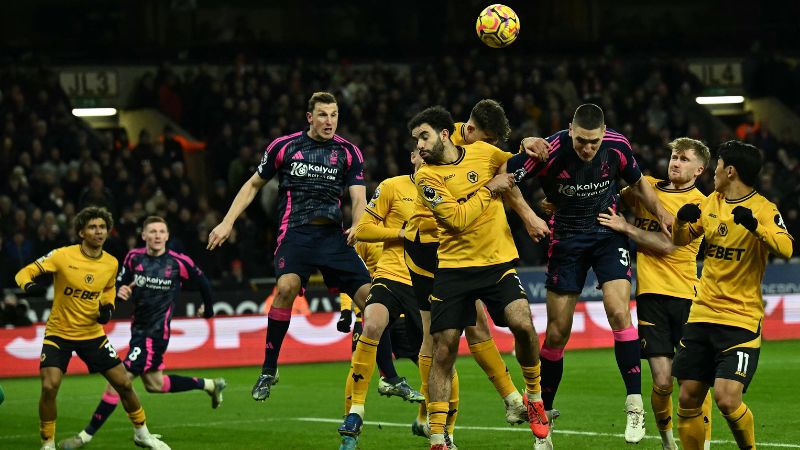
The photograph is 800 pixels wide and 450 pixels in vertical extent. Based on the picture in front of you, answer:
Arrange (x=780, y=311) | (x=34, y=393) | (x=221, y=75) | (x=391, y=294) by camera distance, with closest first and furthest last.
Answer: (x=391, y=294)
(x=34, y=393)
(x=780, y=311)
(x=221, y=75)

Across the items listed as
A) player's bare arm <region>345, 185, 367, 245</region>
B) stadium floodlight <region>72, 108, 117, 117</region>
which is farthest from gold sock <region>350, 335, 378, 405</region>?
stadium floodlight <region>72, 108, 117, 117</region>

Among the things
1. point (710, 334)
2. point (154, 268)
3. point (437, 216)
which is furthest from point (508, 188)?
point (154, 268)

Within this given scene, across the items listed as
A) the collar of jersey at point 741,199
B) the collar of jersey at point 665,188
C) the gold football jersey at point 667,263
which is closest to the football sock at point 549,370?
the gold football jersey at point 667,263

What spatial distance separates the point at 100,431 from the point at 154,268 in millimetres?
1754

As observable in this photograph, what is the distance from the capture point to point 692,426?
29.0 ft

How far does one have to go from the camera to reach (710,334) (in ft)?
28.7

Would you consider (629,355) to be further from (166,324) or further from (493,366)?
(166,324)

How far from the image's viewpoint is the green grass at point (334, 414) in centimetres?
1220

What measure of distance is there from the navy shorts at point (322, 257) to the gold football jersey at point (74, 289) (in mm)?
1966

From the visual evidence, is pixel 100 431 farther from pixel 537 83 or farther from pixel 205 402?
pixel 537 83

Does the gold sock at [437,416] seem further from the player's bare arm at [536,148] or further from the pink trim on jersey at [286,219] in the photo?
the pink trim on jersey at [286,219]

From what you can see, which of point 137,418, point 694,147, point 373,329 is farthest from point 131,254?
point 694,147

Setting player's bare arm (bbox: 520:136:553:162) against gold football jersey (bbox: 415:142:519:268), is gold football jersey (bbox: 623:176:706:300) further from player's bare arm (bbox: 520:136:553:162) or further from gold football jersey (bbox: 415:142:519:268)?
gold football jersey (bbox: 415:142:519:268)

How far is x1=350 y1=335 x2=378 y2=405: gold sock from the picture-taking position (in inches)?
424
